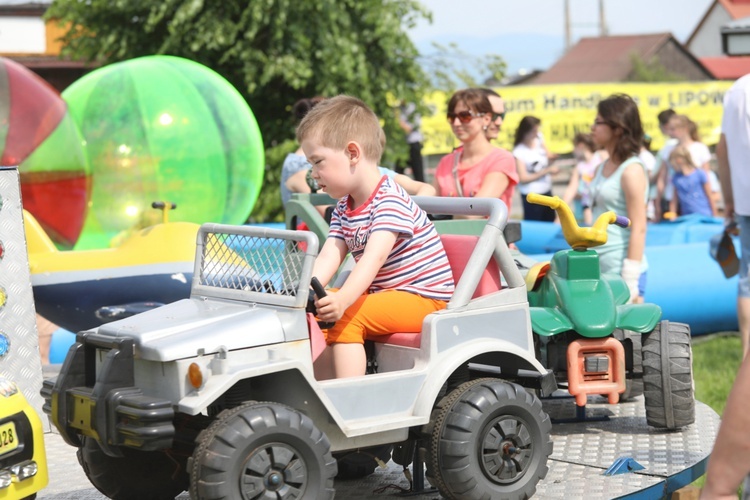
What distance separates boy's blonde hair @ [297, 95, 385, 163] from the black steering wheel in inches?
18.4

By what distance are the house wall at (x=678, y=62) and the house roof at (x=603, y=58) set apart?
253mm

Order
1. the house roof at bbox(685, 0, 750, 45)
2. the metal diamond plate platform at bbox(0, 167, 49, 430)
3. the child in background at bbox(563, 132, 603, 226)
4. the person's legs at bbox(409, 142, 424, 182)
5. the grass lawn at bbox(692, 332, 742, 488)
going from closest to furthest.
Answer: the metal diamond plate platform at bbox(0, 167, 49, 430), the grass lawn at bbox(692, 332, 742, 488), the child in background at bbox(563, 132, 603, 226), the person's legs at bbox(409, 142, 424, 182), the house roof at bbox(685, 0, 750, 45)

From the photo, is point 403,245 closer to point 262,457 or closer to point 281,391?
point 281,391

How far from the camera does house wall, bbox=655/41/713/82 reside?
55.7m

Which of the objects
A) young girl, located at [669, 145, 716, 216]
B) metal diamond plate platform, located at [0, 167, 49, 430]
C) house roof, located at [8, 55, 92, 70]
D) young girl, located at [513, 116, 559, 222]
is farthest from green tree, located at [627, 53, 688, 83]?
metal diamond plate platform, located at [0, 167, 49, 430]

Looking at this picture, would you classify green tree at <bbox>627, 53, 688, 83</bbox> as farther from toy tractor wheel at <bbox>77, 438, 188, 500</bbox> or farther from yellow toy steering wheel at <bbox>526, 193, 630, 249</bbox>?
toy tractor wheel at <bbox>77, 438, 188, 500</bbox>

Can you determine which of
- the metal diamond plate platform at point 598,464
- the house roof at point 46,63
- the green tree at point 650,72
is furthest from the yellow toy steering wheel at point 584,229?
→ the green tree at point 650,72

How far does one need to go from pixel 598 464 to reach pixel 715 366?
147 inches

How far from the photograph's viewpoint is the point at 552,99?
2227cm

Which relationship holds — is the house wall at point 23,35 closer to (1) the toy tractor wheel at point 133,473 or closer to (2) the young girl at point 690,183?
(2) the young girl at point 690,183

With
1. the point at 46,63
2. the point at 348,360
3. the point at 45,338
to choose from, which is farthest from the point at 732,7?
the point at 348,360

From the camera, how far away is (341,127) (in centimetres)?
342

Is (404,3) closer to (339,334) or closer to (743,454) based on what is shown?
(339,334)

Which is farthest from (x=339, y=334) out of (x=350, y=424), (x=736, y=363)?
(x=736, y=363)
